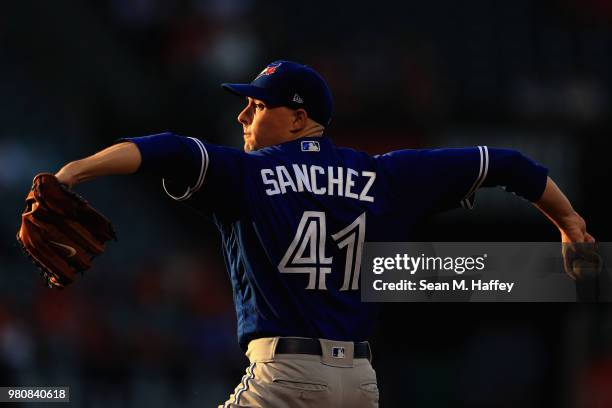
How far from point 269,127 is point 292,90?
165 millimetres

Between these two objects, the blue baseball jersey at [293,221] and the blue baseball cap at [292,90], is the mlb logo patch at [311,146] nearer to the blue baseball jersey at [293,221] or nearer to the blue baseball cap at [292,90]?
Result: the blue baseball jersey at [293,221]

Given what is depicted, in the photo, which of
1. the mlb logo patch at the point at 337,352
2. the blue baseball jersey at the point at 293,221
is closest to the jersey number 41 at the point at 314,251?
the blue baseball jersey at the point at 293,221

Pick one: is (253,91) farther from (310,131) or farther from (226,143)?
(226,143)

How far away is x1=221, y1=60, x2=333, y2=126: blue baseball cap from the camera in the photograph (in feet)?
14.5

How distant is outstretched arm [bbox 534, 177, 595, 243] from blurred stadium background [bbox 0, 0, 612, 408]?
6.61 meters

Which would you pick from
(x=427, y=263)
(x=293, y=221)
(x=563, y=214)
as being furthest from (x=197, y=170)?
(x=427, y=263)

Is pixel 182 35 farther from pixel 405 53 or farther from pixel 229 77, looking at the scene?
pixel 405 53

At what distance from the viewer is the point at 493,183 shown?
4523mm

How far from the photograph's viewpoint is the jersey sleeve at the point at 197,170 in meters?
3.90

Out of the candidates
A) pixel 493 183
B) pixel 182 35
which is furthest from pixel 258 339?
pixel 182 35

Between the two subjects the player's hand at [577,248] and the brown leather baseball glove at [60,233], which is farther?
the player's hand at [577,248]

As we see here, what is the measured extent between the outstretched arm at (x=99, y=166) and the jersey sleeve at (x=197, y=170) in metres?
0.12

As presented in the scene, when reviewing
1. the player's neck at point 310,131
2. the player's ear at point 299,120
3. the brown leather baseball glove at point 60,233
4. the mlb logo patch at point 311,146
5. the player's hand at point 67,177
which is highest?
the player's ear at point 299,120

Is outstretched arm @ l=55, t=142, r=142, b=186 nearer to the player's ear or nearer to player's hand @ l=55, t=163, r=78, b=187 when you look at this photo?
player's hand @ l=55, t=163, r=78, b=187
